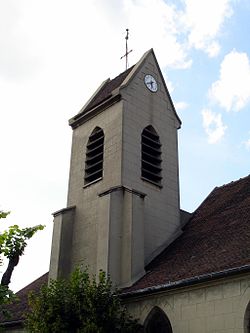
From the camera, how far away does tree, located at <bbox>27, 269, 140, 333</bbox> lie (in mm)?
14391

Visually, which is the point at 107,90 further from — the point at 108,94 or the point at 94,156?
the point at 94,156

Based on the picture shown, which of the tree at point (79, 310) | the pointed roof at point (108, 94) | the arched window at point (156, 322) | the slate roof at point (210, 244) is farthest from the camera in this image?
the pointed roof at point (108, 94)

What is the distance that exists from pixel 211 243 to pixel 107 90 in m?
9.65

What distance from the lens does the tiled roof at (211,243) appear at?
14656 millimetres

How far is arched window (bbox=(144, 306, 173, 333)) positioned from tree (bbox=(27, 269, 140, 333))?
1.16 feet

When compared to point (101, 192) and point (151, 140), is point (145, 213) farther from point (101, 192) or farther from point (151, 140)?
point (151, 140)

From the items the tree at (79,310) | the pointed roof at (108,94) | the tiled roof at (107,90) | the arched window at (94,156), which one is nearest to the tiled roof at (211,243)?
the tree at (79,310)

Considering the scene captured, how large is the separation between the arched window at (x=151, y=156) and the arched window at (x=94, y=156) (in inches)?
65.0

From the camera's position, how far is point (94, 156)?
21.2m

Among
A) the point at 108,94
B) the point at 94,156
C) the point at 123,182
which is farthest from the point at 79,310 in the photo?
the point at 108,94

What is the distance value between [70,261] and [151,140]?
18.7 feet

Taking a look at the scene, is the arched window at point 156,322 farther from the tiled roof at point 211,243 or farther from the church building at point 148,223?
the tiled roof at point 211,243

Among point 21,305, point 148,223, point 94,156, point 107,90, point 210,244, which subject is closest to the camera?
point 210,244

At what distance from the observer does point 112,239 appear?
57.9 feet
